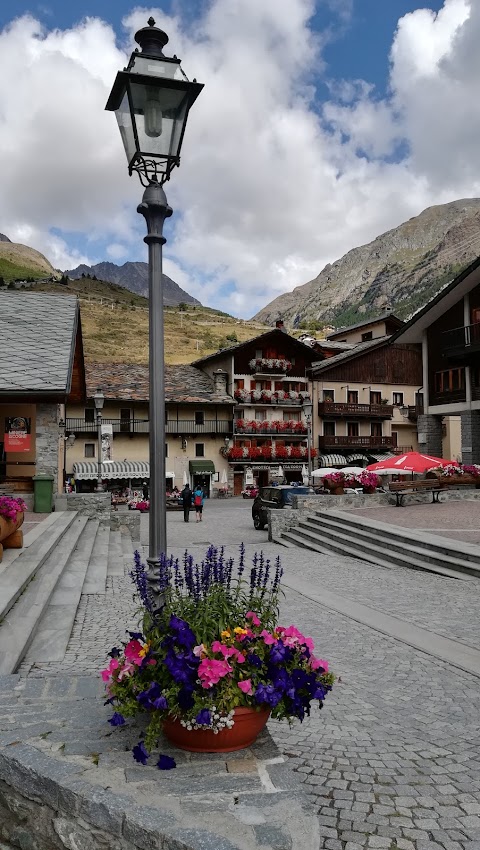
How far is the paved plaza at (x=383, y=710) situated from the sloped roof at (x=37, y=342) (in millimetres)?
9244

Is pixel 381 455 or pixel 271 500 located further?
pixel 381 455

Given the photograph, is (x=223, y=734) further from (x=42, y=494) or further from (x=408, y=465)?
(x=408, y=465)

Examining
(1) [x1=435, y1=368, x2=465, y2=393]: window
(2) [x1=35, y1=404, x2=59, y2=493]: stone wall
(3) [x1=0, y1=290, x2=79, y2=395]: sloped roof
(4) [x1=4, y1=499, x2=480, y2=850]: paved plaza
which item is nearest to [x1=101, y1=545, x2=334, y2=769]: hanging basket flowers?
(4) [x1=4, y1=499, x2=480, y2=850]: paved plaza

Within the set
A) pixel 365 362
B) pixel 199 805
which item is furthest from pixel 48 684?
pixel 365 362

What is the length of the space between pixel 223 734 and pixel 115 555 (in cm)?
1204

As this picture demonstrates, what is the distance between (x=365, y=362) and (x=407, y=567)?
131 feet

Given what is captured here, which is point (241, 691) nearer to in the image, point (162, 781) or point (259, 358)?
point (162, 781)

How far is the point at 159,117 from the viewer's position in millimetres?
4973

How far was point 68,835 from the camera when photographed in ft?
10.1

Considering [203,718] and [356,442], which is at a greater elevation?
[356,442]

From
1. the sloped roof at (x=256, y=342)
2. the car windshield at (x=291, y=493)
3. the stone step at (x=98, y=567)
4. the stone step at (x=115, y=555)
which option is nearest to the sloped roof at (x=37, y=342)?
the stone step at (x=115, y=555)

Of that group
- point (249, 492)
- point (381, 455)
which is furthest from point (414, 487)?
point (381, 455)

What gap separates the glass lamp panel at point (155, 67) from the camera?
4.78 meters

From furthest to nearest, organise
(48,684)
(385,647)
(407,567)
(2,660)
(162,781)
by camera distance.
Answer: (407,567) → (385,647) → (2,660) → (48,684) → (162,781)
